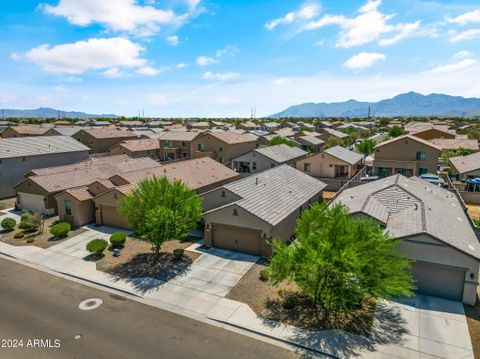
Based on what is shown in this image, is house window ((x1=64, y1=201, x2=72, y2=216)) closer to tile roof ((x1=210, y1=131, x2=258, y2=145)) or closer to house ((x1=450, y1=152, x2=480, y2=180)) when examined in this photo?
tile roof ((x1=210, y1=131, x2=258, y2=145))

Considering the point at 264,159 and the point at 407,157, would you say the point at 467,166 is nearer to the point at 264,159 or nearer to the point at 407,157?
the point at 407,157

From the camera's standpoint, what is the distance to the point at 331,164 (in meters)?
53.6

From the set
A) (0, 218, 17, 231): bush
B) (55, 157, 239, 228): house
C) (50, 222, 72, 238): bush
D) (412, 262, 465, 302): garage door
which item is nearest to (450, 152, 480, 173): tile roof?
(412, 262, 465, 302): garage door

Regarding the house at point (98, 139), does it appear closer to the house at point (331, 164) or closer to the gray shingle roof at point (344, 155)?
the house at point (331, 164)

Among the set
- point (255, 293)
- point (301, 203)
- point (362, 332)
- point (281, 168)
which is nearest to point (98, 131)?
point (281, 168)

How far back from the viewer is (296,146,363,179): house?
53.1 metres

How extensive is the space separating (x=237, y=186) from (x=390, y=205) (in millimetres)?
13474

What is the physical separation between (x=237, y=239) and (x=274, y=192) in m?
6.80

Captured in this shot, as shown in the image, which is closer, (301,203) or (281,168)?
(301,203)

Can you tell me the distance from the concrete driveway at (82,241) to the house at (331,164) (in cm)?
3471

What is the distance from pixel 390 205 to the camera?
2662cm

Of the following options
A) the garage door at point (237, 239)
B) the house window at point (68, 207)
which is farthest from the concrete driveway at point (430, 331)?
the house window at point (68, 207)

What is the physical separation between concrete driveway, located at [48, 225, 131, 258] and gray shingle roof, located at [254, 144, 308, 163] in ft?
94.0

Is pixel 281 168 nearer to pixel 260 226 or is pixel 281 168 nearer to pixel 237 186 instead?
pixel 237 186
